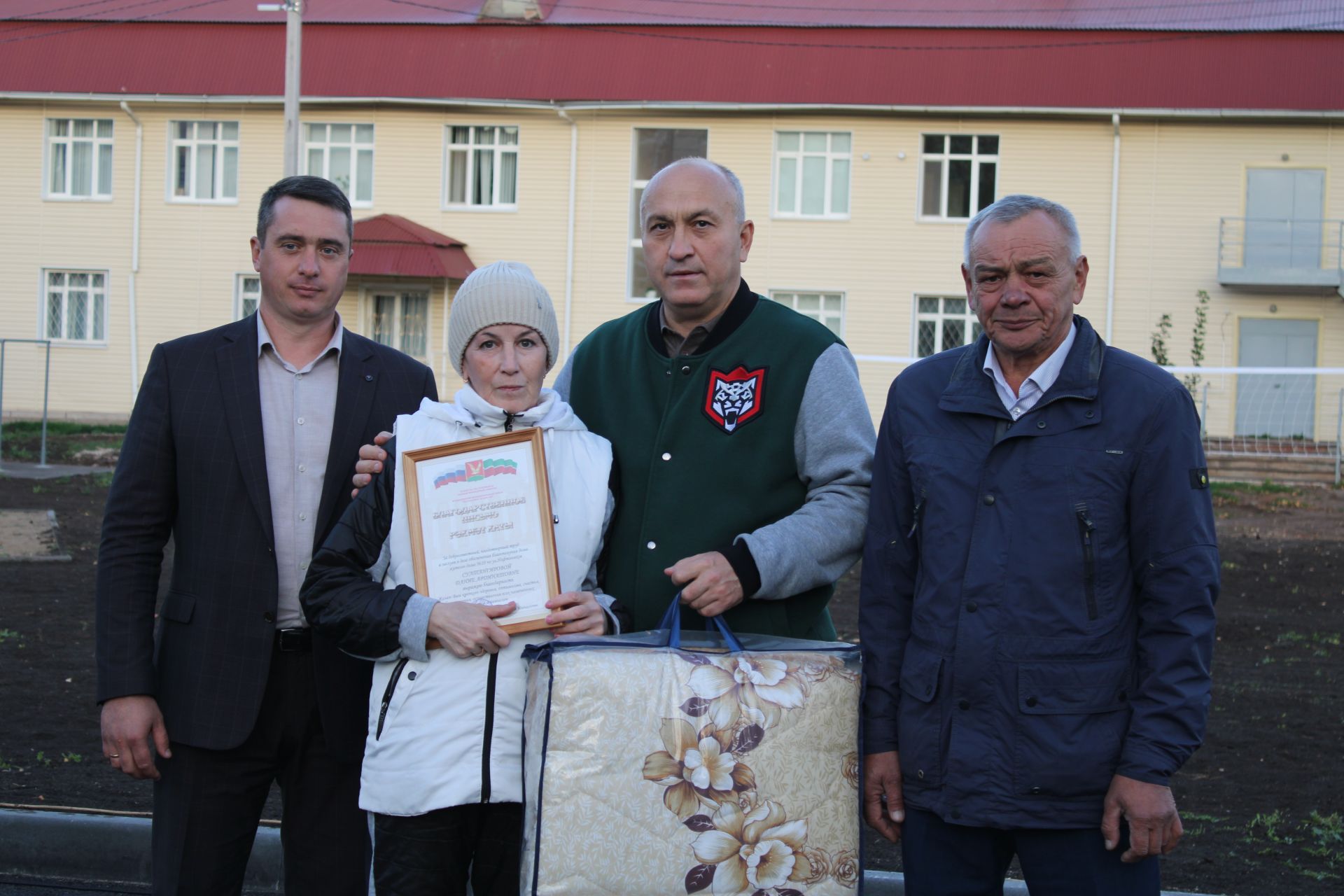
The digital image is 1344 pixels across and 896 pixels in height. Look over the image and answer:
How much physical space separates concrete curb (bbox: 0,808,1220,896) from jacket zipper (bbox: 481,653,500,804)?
7.86ft

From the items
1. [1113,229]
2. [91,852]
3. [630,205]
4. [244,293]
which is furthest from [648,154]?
[91,852]

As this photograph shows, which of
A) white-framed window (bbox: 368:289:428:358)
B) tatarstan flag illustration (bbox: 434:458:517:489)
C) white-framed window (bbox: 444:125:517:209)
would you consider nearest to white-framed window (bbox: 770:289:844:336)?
white-framed window (bbox: 444:125:517:209)

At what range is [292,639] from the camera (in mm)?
3719

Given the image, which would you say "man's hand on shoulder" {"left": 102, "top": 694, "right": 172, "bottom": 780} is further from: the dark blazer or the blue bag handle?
the blue bag handle

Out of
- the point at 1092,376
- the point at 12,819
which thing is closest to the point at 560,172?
the point at 12,819

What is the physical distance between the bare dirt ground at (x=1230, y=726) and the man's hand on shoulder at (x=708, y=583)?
261 cm

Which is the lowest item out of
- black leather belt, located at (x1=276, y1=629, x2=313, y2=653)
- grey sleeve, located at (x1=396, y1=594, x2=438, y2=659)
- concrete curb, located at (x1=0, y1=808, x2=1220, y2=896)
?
concrete curb, located at (x1=0, y1=808, x2=1220, y2=896)

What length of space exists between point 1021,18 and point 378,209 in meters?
15.1

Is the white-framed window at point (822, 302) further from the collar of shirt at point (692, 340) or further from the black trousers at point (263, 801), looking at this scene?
the black trousers at point (263, 801)

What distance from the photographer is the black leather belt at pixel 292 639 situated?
12.2 ft

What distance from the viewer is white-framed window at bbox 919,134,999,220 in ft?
93.8

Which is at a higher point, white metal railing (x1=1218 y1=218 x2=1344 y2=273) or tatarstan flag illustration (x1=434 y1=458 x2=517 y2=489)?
white metal railing (x1=1218 y1=218 x2=1344 y2=273)

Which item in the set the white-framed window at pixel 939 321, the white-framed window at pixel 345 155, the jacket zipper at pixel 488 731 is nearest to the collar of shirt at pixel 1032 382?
the jacket zipper at pixel 488 731

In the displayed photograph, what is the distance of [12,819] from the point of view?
5.25 m
